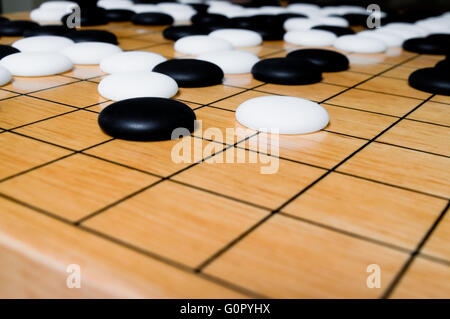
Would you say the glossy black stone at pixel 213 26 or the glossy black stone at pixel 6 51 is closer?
the glossy black stone at pixel 6 51

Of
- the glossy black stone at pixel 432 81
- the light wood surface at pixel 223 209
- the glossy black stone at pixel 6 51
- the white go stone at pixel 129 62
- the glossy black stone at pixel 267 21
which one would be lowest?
the light wood surface at pixel 223 209

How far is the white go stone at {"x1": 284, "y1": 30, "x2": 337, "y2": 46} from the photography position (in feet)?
9.72

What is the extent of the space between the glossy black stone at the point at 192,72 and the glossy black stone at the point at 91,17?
5.22ft

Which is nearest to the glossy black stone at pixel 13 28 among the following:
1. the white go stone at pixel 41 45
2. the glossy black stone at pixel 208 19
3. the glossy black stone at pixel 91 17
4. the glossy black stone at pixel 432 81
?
the glossy black stone at pixel 91 17

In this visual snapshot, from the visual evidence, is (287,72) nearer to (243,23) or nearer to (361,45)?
(361,45)

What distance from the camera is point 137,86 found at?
1.76 meters

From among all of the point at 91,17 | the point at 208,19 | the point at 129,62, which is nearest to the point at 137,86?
the point at 129,62

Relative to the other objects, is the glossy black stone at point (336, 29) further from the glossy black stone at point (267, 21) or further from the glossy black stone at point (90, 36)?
the glossy black stone at point (90, 36)

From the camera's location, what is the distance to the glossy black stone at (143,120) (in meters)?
1.43

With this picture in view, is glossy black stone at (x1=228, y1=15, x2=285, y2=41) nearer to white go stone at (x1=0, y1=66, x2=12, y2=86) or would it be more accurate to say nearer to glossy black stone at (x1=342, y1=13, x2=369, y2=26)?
glossy black stone at (x1=342, y1=13, x2=369, y2=26)

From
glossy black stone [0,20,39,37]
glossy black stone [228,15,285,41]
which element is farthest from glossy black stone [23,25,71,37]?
glossy black stone [228,15,285,41]

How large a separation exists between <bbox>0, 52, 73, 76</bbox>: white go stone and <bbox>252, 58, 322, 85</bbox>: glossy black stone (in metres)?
0.90

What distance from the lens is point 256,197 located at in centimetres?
115

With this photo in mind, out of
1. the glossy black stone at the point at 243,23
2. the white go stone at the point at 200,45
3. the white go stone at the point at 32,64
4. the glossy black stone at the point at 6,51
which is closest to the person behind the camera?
the white go stone at the point at 32,64
